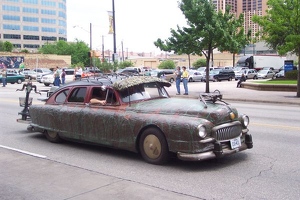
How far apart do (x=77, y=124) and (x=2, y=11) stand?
487ft

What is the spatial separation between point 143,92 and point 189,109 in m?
1.53

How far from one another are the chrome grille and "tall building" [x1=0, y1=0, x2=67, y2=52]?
150 meters

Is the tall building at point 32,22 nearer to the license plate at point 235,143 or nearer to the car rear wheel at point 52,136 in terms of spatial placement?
the car rear wheel at point 52,136

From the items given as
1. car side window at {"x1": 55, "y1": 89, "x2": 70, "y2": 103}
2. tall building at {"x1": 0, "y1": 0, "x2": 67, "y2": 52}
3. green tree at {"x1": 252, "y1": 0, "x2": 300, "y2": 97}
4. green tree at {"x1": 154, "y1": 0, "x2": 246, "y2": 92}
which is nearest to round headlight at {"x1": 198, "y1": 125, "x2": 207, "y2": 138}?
car side window at {"x1": 55, "y1": 89, "x2": 70, "y2": 103}

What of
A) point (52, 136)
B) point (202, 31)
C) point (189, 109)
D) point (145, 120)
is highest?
point (202, 31)

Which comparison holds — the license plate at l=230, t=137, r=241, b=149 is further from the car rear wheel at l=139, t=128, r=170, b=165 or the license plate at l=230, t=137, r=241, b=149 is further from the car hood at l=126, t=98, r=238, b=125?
the car rear wheel at l=139, t=128, r=170, b=165

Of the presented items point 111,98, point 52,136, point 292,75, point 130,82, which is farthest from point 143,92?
point 292,75

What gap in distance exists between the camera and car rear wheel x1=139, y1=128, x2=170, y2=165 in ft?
22.5

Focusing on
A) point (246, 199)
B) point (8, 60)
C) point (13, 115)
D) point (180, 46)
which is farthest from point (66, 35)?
point (246, 199)

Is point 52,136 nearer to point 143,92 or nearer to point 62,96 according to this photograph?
point 62,96

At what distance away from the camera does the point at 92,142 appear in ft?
26.8

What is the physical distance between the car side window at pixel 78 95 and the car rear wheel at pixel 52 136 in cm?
94

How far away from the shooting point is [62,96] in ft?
30.1

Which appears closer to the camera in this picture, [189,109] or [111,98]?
[189,109]
